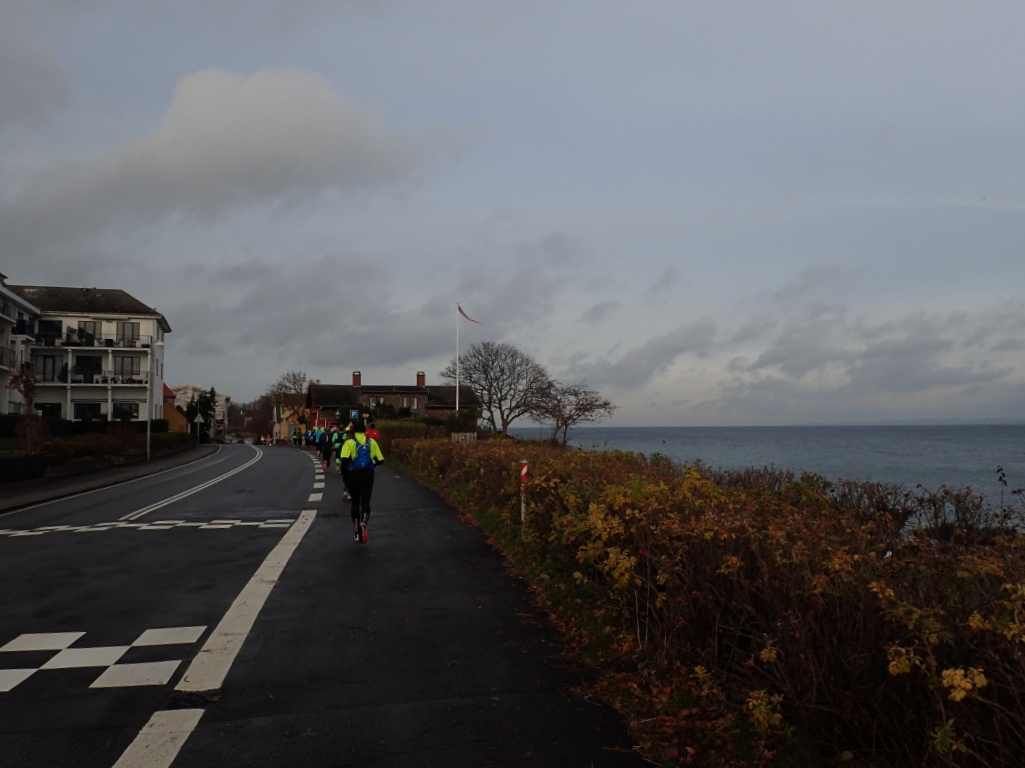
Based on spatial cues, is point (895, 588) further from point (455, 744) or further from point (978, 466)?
point (978, 466)

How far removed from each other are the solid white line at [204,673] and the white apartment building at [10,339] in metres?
46.9

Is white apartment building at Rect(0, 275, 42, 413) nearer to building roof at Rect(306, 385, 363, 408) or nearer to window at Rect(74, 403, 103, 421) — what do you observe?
window at Rect(74, 403, 103, 421)

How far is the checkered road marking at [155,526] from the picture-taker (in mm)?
13820

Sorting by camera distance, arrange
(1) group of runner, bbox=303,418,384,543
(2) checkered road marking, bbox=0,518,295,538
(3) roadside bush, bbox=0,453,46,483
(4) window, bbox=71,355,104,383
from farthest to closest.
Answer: (4) window, bbox=71,355,104,383 < (3) roadside bush, bbox=0,453,46,483 < (2) checkered road marking, bbox=0,518,295,538 < (1) group of runner, bbox=303,418,384,543

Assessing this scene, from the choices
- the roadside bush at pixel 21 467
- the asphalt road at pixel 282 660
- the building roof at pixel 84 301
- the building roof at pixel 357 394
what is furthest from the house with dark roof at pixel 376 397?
the asphalt road at pixel 282 660

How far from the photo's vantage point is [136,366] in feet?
225

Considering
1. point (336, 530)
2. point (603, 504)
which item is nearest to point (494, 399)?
point (336, 530)

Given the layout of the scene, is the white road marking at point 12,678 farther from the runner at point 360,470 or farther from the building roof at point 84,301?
the building roof at point 84,301

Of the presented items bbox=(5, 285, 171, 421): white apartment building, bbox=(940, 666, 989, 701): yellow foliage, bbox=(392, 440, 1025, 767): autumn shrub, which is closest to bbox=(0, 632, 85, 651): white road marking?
bbox=(392, 440, 1025, 767): autumn shrub

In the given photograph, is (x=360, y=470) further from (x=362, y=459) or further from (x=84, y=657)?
(x=84, y=657)

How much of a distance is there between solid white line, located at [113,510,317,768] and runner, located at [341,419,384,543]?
1.89 m

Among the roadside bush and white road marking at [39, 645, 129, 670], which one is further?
the roadside bush

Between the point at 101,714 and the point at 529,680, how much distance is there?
2636mm

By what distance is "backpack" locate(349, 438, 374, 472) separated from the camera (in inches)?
476
